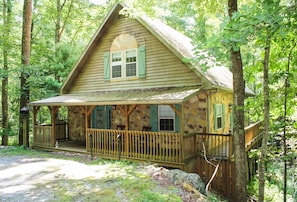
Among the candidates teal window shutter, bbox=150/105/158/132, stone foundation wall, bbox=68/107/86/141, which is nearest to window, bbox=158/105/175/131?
teal window shutter, bbox=150/105/158/132

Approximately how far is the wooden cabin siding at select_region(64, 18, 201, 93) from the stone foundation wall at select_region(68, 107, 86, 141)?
130 centimetres

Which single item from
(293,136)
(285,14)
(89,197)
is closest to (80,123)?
(89,197)

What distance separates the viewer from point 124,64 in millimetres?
12273

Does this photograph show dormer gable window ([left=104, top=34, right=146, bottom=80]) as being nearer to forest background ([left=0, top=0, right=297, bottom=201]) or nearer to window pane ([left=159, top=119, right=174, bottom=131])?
→ forest background ([left=0, top=0, right=297, bottom=201])

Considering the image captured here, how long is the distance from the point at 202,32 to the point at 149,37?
46.6 ft

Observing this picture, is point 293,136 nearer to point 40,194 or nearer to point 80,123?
point 40,194

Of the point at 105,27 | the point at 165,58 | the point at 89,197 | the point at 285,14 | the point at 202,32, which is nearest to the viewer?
the point at 285,14

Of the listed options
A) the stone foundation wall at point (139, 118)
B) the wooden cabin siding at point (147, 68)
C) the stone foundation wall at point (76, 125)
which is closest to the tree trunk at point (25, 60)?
the wooden cabin siding at point (147, 68)

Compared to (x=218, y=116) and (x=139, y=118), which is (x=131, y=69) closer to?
(x=139, y=118)

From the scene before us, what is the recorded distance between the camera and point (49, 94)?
49.6 ft

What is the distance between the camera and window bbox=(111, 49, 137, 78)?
474 inches

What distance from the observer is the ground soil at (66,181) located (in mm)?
5797

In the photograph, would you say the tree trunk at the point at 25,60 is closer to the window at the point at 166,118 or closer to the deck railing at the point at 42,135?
the deck railing at the point at 42,135

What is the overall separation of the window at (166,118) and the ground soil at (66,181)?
8.84ft
